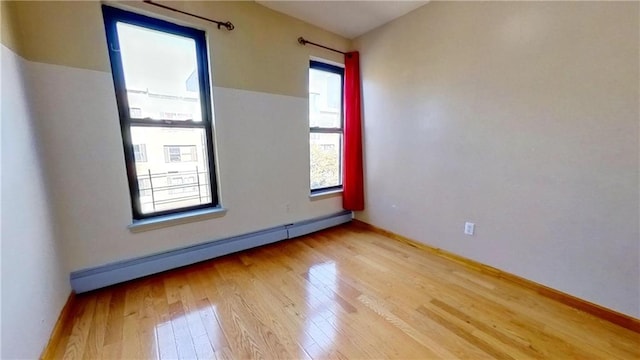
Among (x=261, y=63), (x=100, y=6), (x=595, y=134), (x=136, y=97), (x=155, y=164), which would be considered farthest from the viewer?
(x=261, y=63)

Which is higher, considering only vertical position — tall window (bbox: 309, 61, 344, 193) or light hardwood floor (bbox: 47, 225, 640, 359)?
tall window (bbox: 309, 61, 344, 193)

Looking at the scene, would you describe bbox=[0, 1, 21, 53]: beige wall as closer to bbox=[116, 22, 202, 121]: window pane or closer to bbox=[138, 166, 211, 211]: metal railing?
bbox=[116, 22, 202, 121]: window pane

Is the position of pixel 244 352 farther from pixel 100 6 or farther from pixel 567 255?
pixel 100 6

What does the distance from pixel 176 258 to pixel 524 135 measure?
3081mm

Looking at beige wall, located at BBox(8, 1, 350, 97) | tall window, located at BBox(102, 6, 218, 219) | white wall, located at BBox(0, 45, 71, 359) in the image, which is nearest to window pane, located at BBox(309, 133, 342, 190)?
beige wall, located at BBox(8, 1, 350, 97)

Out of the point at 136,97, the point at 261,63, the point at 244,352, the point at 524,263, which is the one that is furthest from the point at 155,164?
the point at 524,263

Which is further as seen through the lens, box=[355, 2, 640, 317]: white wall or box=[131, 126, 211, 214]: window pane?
box=[131, 126, 211, 214]: window pane

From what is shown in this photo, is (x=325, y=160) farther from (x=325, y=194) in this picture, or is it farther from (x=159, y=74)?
(x=159, y=74)

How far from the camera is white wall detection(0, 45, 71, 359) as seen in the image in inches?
43.6

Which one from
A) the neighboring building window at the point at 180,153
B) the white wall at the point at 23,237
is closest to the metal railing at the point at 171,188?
the neighboring building window at the point at 180,153

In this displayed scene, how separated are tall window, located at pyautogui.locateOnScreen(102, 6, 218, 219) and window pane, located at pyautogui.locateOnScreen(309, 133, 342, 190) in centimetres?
124

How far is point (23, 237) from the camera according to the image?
50.0 inches

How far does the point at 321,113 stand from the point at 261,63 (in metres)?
0.97

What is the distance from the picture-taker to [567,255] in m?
1.77
